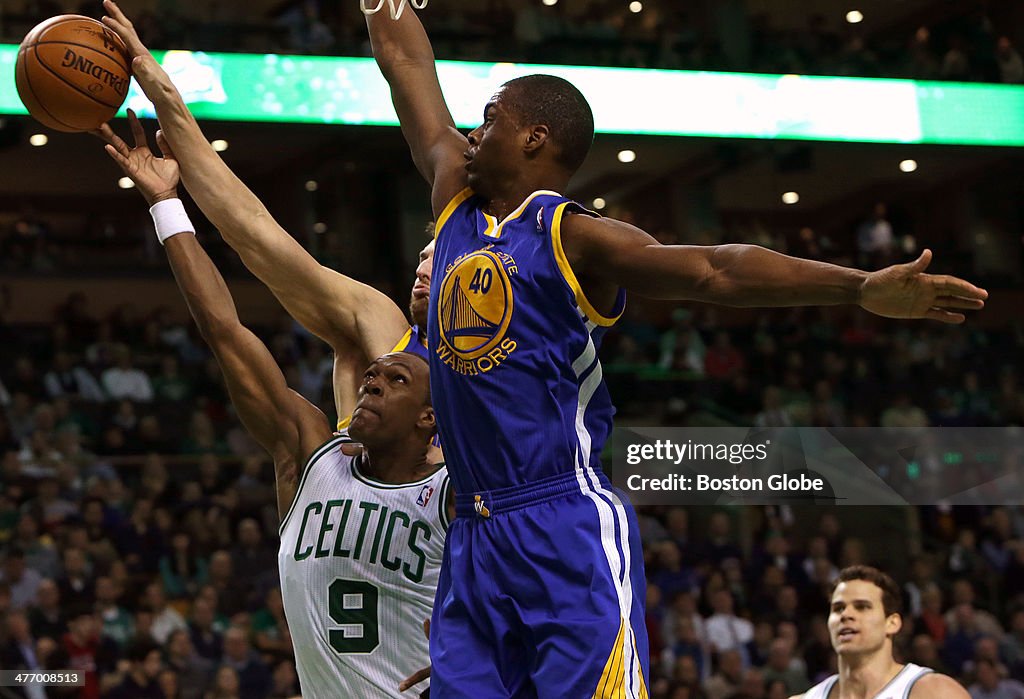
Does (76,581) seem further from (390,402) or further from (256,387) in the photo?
(390,402)

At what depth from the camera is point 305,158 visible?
18.4 meters

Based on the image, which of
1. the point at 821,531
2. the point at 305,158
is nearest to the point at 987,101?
the point at 821,531

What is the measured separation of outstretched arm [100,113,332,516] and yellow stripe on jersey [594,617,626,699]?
124 cm

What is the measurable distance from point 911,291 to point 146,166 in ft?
7.51

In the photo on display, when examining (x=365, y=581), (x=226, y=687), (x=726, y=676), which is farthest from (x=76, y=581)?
(x=365, y=581)

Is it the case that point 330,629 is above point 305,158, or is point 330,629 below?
below

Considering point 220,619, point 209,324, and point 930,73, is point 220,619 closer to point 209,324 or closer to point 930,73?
point 209,324

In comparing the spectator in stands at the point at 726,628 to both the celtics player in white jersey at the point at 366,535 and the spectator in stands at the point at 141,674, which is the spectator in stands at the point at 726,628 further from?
the celtics player in white jersey at the point at 366,535

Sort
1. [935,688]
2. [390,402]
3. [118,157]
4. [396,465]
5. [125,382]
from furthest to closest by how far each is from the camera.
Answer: [125,382] → [935,688] → [118,157] → [396,465] → [390,402]

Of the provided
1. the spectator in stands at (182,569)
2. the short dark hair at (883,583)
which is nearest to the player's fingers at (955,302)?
the short dark hair at (883,583)

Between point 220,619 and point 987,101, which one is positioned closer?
point 220,619

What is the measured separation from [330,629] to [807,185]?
17.4 meters

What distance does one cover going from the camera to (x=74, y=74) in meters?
3.85

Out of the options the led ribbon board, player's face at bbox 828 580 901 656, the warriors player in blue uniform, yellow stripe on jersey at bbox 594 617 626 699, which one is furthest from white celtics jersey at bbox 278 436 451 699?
the led ribbon board
